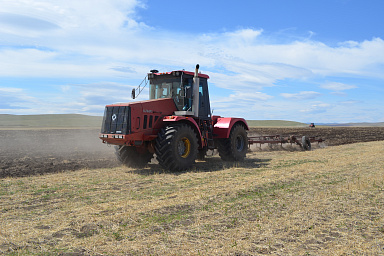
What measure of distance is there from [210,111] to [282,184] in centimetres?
Result: 563

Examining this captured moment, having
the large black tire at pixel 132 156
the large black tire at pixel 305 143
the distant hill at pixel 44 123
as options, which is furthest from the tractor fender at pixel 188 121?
the distant hill at pixel 44 123

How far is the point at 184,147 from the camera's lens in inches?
466

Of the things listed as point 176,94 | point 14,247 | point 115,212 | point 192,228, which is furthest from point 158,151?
point 14,247

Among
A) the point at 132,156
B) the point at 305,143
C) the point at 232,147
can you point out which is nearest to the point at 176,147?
the point at 132,156

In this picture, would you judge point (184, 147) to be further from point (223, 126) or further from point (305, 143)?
point (305, 143)

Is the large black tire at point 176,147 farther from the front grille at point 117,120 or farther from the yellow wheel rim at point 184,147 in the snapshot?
the front grille at point 117,120

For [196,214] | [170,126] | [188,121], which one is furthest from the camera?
[188,121]

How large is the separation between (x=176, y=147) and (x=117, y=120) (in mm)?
2140

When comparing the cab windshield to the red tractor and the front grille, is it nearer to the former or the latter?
the red tractor

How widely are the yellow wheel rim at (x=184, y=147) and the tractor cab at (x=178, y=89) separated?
0.98 m

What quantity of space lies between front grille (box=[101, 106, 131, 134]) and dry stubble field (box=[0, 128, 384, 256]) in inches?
59.1

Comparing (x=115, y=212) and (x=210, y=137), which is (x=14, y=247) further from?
(x=210, y=137)

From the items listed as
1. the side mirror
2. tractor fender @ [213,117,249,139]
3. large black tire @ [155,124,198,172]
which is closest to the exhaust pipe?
the side mirror

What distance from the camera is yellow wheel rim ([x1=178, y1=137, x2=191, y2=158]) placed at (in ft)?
38.2
